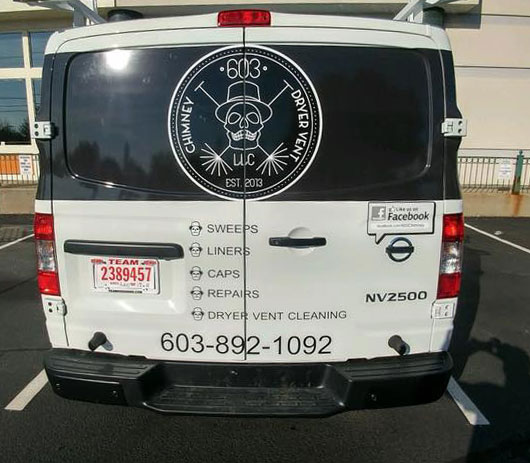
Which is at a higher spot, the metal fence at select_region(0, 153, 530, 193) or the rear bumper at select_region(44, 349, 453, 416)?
the metal fence at select_region(0, 153, 530, 193)

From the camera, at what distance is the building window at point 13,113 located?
14461 mm

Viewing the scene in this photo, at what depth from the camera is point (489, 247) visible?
8055mm

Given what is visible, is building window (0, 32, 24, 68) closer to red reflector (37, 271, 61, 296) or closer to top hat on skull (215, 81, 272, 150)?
red reflector (37, 271, 61, 296)

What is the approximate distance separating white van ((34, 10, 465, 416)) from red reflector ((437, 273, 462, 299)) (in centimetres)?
1

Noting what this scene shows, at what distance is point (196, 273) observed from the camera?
2299 mm

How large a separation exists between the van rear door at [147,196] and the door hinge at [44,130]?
0.13 ft

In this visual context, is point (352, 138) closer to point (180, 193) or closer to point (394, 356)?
point (180, 193)

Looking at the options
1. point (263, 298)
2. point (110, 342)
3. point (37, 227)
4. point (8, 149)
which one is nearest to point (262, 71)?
point (263, 298)

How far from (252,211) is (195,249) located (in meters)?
0.35

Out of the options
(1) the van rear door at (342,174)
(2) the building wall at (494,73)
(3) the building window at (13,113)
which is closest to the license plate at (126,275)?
(1) the van rear door at (342,174)

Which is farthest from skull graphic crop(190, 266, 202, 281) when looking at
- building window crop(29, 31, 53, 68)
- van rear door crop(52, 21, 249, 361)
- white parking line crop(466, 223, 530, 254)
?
building window crop(29, 31, 53, 68)

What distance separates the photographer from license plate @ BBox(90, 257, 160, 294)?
2.31 metres

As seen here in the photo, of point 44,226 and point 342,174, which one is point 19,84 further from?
point 342,174

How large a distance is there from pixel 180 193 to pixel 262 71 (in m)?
0.71
